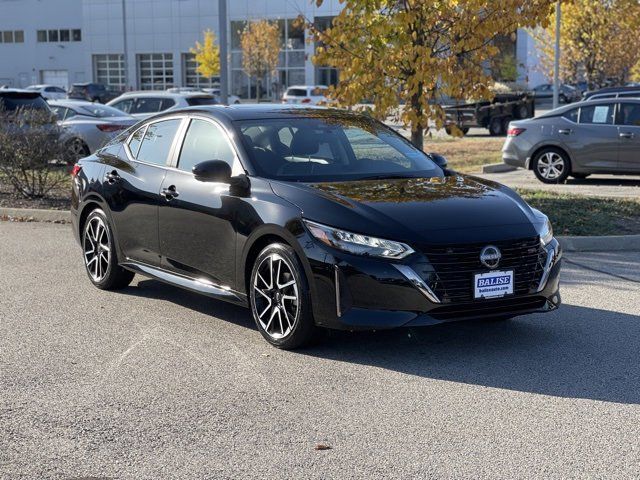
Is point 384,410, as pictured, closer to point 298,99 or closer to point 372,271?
point 372,271

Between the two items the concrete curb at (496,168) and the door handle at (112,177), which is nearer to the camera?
the door handle at (112,177)

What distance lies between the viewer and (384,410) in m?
5.41

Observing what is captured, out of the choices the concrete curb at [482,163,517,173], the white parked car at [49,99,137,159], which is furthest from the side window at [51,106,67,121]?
the concrete curb at [482,163,517,173]

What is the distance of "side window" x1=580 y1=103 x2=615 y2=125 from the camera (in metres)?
17.1

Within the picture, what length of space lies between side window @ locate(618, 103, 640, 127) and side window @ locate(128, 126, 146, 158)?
424 inches

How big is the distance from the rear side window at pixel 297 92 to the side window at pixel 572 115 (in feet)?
101

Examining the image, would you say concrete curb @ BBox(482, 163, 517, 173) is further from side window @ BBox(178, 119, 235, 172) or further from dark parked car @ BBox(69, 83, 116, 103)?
dark parked car @ BBox(69, 83, 116, 103)

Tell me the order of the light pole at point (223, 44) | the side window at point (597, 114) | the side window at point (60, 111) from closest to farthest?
the side window at point (597, 114) → the light pole at point (223, 44) → the side window at point (60, 111)

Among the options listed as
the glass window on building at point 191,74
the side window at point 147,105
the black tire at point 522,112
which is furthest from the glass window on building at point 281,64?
the side window at point 147,105

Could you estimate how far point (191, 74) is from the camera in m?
78.1

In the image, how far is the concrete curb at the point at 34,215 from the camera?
13.5 m

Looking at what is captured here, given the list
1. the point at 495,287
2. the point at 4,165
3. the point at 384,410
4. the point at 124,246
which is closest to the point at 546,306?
the point at 495,287

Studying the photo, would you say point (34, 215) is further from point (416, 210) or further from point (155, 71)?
point (155, 71)

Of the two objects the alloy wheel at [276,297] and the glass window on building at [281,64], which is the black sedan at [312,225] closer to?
the alloy wheel at [276,297]
